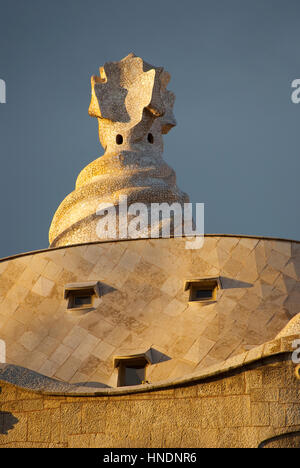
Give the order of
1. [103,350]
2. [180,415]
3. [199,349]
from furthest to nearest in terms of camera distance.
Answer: [103,350]
[199,349]
[180,415]

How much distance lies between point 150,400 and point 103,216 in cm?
911

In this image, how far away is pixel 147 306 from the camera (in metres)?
16.7

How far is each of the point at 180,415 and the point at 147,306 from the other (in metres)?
4.76

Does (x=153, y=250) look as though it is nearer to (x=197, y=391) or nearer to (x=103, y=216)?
(x=103, y=216)

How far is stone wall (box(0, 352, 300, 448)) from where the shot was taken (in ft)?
38.5

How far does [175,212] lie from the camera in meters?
21.0

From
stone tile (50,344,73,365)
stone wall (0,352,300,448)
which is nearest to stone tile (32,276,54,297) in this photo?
stone tile (50,344,73,365)

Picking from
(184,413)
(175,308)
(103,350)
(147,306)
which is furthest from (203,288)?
(184,413)

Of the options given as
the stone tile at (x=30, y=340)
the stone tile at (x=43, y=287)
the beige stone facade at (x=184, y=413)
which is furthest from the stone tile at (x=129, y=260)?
the beige stone facade at (x=184, y=413)

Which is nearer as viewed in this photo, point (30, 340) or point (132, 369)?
point (132, 369)

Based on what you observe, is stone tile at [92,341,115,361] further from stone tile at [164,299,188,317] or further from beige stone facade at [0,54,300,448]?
stone tile at [164,299,188,317]

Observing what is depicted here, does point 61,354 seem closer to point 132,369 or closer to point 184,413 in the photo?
point 132,369

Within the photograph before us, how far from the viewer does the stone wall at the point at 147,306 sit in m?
16.0
